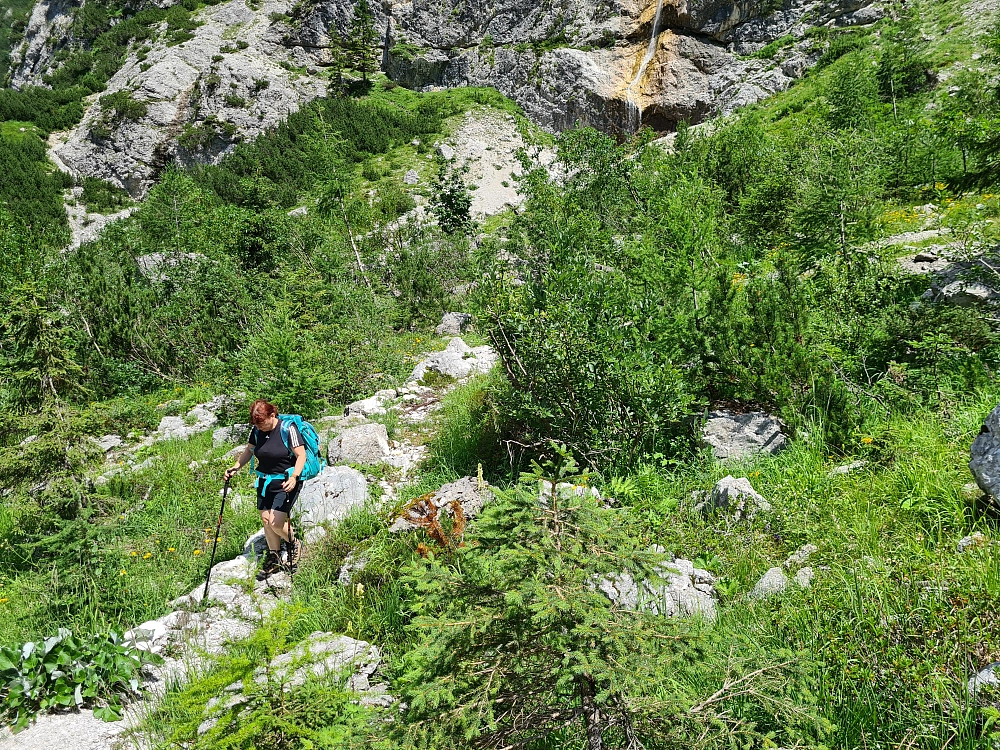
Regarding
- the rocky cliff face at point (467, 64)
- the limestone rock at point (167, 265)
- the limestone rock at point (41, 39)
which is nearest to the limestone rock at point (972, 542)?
the limestone rock at point (167, 265)

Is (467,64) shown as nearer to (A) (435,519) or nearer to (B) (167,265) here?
(B) (167,265)

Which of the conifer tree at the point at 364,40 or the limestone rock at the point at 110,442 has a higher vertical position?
the conifer tree at the point at 364,40

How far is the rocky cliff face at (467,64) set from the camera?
108 ft

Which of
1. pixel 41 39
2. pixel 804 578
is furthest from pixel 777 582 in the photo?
pixel 41 39

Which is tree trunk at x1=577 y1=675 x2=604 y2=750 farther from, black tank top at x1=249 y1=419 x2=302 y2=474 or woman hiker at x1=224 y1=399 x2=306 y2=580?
black tank top at x1=249 y1=419 x2=302 y2=474

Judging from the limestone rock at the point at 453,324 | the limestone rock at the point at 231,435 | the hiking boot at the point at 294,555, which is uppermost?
the hiking boot at the point at 294,555

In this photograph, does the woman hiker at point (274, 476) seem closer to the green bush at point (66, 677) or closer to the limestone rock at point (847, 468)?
the green bush at point (66, 677)

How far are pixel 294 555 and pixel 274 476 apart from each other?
0.77 m

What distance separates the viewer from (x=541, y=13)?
136 feet

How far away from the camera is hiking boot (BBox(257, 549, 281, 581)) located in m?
4.79

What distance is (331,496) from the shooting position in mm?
5574

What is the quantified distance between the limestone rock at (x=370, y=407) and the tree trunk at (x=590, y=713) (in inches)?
258

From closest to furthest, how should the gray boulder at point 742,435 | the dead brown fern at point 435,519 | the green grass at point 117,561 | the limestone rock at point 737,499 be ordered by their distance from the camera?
the limestone rock at point 737,499, the dead brown fern at point 435,519, the green grass at point 117,561, the gray boulder at point 742,435

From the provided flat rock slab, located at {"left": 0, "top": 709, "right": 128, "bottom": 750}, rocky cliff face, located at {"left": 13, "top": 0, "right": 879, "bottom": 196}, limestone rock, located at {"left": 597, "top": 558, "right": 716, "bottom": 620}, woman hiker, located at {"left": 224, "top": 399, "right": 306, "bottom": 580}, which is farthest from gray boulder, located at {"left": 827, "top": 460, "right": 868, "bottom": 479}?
rocky cliff face, located at {"left": 13, "top": 0, "right": 879, "bottom": 196}
